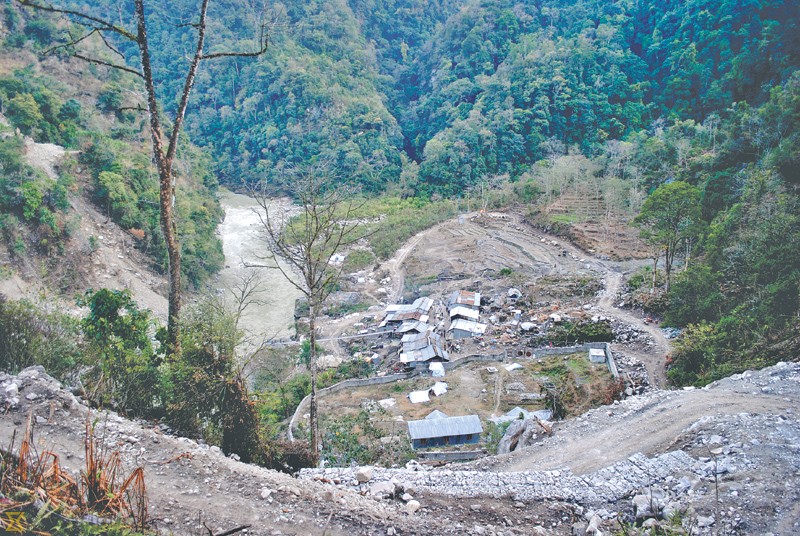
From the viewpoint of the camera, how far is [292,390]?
17.0 m

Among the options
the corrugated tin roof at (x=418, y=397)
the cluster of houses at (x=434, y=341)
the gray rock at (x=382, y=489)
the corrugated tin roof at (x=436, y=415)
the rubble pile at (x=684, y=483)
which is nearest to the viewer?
the rubble pile at (x=684, y=483)

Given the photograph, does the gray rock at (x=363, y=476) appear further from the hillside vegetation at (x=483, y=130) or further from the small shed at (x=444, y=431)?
the small shed at (x=444, y=431)

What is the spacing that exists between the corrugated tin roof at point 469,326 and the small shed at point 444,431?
346 inches

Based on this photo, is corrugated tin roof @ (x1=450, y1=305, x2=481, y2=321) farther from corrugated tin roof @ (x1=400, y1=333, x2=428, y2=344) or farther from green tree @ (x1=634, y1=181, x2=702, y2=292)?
green tree @ (x1=634, y1=181, x2=702, y2=292)

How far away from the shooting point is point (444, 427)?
13.6 m

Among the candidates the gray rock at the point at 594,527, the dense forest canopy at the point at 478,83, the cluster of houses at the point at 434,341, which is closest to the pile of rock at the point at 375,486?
the gray rock at the point at 594,527

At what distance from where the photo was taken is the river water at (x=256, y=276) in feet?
85.1

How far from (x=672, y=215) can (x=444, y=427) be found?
1423cm

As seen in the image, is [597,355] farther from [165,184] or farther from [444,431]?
[165,184]

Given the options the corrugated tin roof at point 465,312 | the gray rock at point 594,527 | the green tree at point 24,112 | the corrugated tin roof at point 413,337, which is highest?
the green tree at point 24,112

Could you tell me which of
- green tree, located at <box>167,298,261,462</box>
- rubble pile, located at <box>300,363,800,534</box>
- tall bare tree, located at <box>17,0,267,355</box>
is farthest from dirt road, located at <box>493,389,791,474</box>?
tall bare tree, located at <box>17,0,267,355</box>

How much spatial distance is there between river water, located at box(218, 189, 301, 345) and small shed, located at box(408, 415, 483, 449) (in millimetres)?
7088

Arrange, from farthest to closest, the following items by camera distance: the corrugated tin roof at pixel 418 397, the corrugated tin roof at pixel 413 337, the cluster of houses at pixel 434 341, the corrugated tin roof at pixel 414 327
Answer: the corrugated tin roof at pixel 414 327 → the corrugated tin roof at pixel 413 337 → the corrugated tin roof at pixel 418 397 → the cluster of houses at pixel 434 341

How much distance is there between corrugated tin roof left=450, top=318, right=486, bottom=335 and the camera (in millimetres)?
22561
